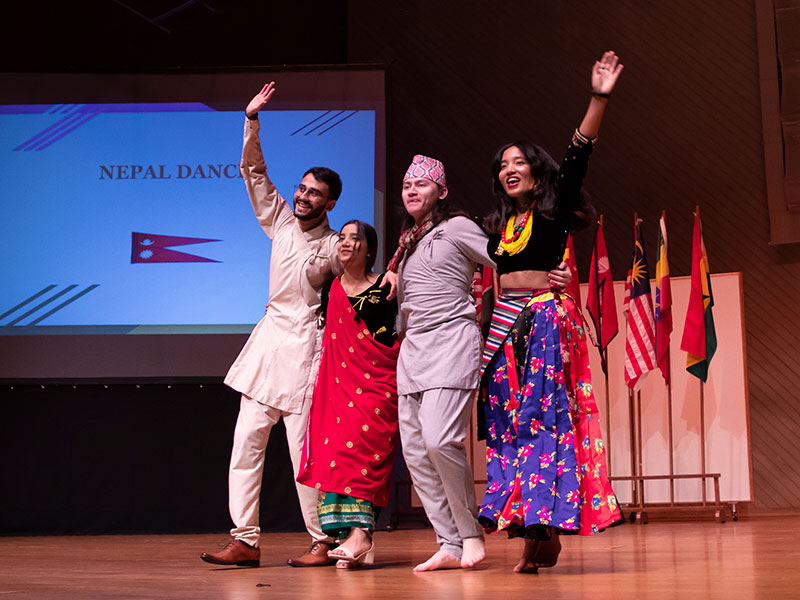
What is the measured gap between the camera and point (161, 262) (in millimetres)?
5395

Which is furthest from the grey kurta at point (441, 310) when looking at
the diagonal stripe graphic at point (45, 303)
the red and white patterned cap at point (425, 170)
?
the diagonal stripe graphic at point (45, 303)

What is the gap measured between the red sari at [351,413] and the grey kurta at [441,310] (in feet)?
0.55

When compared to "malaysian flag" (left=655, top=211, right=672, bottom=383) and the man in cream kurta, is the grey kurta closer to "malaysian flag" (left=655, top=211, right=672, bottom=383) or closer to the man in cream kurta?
the man in cream kurta

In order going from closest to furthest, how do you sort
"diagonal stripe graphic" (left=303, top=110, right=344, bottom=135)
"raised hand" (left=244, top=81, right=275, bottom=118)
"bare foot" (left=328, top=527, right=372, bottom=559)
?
1. "bare foot" (left=328, top=527, right=372, bottom=559)
2. "raised hand" (left=244, top=81, right=275, bottom=118)
3. "diagonal stripe graphic" (left=303, top=110, right=344, bottom=135)

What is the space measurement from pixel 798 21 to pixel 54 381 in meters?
5.77

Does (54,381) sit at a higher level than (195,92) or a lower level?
lower

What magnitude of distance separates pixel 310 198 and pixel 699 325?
130 inches

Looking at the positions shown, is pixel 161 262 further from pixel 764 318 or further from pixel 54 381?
pixel 764 318

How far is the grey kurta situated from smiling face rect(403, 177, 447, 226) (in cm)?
9

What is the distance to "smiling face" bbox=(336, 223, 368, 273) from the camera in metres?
3.32

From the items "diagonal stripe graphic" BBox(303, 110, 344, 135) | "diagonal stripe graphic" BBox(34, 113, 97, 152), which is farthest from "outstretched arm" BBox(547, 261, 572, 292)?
"diagonal stripe graphic" BBox(34, 113, 97, 152)

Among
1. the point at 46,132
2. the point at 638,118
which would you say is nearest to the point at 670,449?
the point at 638,118

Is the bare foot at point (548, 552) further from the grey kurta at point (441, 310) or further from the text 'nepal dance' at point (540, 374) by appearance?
the grey kurta at point (441, 310)

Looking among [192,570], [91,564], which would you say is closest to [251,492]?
[192,570]
